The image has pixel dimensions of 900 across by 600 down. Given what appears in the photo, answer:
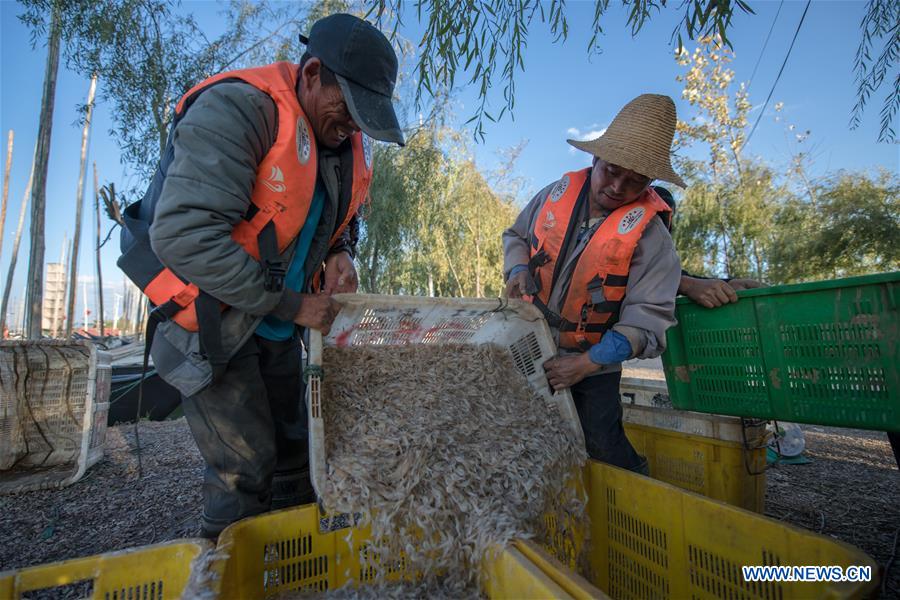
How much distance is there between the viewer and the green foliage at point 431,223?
1216 centimetres

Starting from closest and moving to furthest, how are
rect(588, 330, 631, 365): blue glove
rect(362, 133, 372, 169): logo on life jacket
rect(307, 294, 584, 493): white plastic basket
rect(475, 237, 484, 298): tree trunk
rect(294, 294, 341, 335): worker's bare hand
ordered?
rect(294, 294, 341, 335): worker's bare hand
rect(307, 294, 584, 493): white plastic basket
rect(588, 330, 631, 365): blue glove
rect(362, 133, 372, 169): logo on life jacket
rect(475, 237, 484, 298): tree trunk

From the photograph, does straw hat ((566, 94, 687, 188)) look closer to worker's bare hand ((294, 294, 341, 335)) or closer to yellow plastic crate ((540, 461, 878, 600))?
yellow plastic crate ((540, 461, 878, 600))

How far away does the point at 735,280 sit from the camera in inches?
103

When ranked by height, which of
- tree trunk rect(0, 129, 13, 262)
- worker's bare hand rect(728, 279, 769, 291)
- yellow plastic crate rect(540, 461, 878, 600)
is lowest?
yellow plastic crate rect(540, 461, 878, 600)

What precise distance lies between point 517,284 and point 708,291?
99 centimetres

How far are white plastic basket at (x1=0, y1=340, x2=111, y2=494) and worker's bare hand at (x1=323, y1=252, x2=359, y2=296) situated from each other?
2.76 meters

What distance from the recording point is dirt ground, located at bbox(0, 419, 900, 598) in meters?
2.84

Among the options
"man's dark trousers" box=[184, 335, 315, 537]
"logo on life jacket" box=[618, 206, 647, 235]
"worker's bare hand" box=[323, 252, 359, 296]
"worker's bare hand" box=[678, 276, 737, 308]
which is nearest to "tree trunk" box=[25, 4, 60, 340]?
"worker's bare hand" box=[323, 252, 359, 296]

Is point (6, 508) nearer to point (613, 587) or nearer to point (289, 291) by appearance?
point (289, 291)

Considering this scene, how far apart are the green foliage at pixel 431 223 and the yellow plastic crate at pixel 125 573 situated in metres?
7.16

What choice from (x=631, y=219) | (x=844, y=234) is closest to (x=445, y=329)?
(x=631, y=219)

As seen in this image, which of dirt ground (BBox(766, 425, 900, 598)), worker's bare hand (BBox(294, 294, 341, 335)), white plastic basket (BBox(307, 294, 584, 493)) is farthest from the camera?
dirt ground (BBox(766, 425, 900, 598))

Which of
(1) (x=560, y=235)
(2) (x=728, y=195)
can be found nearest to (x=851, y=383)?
(1) (x=560, y=235)

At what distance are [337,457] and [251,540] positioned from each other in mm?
387
